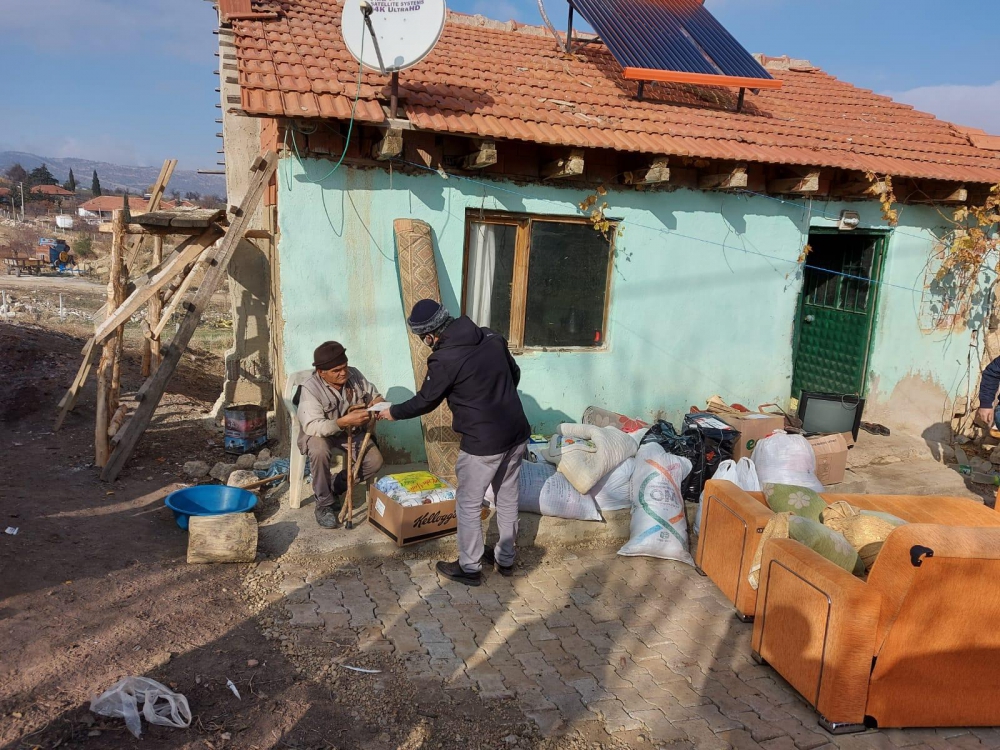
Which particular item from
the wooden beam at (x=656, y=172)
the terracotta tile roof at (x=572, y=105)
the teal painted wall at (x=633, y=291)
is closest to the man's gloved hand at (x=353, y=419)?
the teal painted wall at (x=633, y=291)

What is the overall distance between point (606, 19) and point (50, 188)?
82.4 m

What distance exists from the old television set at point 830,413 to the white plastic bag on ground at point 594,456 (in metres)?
2.49

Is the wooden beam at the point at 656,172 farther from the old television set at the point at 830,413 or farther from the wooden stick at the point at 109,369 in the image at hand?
the wooden stick at the point at 109,369

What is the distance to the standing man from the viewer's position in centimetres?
450

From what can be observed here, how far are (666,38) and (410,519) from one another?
6493 mm

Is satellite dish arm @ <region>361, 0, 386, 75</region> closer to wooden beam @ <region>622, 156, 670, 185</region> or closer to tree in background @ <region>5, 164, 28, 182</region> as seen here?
wooden beam @ <region>622, 156, 670, 185</region>

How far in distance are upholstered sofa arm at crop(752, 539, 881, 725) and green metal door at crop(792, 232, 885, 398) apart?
15.8 ft

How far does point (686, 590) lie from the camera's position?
495 cm

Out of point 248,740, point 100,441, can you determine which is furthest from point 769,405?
point 100,441

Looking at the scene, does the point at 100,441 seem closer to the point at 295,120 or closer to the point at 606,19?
the point at 295,120

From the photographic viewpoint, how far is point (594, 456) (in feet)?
18.6

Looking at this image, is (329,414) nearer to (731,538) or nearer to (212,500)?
(212,500)

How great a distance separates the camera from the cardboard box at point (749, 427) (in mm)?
6785

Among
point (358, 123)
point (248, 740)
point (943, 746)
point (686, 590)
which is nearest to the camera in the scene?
point (248, 740)
